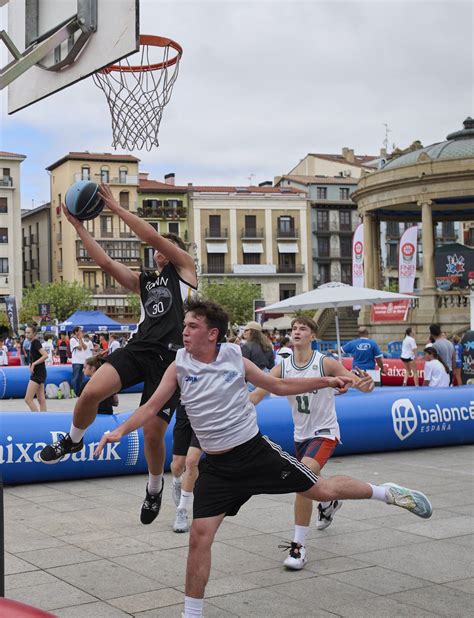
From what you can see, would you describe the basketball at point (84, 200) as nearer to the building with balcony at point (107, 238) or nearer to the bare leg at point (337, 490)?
the bare leg at point (337, 490)

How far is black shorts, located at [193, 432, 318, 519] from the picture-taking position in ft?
17.1

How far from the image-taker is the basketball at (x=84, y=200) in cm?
644

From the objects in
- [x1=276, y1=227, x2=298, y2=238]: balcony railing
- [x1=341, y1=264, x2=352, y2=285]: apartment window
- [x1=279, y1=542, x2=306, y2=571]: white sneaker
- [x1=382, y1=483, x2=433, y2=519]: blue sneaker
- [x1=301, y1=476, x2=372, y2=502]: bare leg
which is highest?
[x1=276, y1=227, x2=298, y2=238]: balcony railing

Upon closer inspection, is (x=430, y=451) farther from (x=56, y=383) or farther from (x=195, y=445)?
(x=56, y=383)

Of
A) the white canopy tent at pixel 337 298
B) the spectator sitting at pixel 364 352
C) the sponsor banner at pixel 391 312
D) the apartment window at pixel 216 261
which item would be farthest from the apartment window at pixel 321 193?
the spectator sitting at pixel 364 352

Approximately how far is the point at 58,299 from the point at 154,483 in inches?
2869

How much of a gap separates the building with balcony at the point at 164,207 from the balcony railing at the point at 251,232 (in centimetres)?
548

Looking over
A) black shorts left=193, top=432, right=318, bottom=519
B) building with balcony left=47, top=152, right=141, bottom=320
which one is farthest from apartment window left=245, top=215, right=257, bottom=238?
black shorts left=193, top=432, right=318, bottom=519

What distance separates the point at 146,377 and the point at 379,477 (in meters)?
5.24

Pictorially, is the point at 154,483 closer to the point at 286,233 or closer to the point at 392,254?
the point at 286,233

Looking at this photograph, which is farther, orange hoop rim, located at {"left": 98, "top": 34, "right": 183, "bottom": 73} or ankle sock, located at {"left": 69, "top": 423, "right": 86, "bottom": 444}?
orange hoop rim, located at {"left": 98, "top": 34, "right": 183, "bottom": 73}

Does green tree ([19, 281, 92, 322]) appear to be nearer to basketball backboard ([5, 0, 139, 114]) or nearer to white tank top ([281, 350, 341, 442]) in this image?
white tank top ([281, 350, 341, 442])

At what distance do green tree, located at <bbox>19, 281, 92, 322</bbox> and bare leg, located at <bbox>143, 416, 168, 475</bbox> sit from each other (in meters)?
71.2

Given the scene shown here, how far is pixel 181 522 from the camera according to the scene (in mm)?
7918
